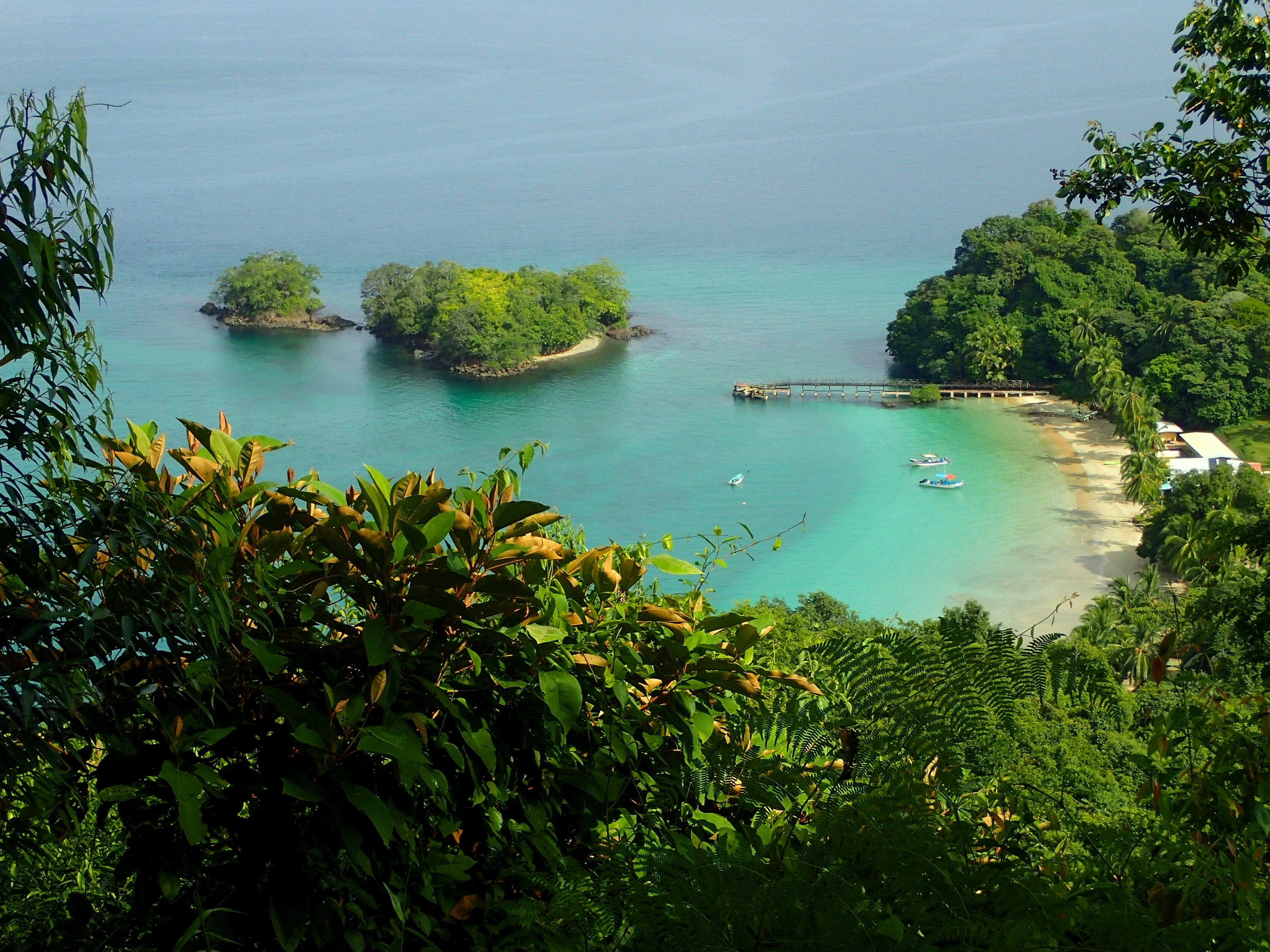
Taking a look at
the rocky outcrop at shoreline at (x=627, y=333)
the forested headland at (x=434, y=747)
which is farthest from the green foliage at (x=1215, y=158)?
the rocky outcrop at shoreline at (x=627, y=333)

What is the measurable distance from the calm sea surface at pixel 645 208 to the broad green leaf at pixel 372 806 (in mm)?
7268

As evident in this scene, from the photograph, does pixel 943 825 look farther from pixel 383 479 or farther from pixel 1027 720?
pixel 1027 720

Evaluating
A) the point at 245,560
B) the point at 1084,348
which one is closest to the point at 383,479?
the point at 245,560

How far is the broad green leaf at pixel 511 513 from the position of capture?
1.96m

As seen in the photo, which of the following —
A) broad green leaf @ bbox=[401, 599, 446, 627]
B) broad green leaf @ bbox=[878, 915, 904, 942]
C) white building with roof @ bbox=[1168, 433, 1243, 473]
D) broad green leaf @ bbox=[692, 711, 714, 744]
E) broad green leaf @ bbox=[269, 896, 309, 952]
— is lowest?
white building with roof @ bbox=[1168, 433, 1243, 473]

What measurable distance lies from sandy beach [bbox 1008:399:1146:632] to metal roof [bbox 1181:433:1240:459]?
1723 mm

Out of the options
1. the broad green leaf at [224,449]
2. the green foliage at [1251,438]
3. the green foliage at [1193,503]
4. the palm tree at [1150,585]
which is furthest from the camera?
the green foliage at [1251,438]

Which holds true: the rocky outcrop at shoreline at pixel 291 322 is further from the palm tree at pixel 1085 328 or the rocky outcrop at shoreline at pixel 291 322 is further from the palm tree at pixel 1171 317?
the palm tree at pixel 1171 317

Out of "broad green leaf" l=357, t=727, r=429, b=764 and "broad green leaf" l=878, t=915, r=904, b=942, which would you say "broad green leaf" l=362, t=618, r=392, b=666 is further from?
"broad green leaf" l=878, t=915, r=904, b=942

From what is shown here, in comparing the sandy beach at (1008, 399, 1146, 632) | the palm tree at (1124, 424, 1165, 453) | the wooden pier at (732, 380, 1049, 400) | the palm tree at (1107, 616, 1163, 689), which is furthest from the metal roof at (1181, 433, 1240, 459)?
the palm tree at (1107, 616, 1163, 689)

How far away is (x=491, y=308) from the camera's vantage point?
41.2m

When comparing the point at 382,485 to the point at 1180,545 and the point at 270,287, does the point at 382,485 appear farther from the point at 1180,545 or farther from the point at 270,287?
the point at 270,287

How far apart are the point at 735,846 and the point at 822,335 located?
44876 millimetres

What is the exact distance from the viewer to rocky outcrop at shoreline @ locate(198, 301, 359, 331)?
4691cm
